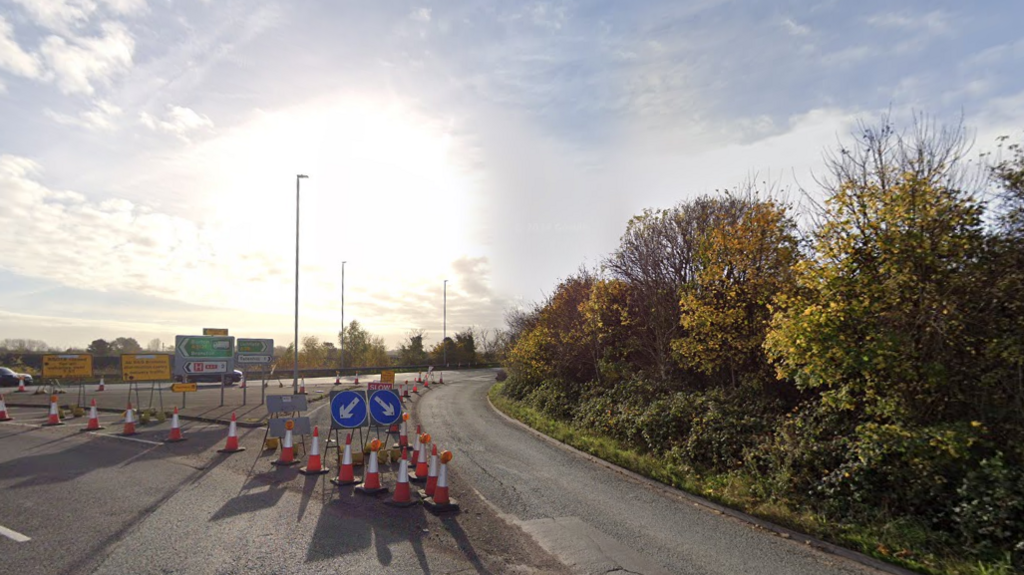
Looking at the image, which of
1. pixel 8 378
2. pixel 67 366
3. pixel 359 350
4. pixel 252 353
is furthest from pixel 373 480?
pixel 359 350

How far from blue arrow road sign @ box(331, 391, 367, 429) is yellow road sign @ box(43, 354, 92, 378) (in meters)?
20.0

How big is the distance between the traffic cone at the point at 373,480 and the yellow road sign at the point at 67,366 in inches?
848

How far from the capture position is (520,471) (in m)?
10.4

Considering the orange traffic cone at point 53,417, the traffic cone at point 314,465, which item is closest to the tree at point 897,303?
the traffic cone at point 314,465

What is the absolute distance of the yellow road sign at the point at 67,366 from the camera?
2308 cm

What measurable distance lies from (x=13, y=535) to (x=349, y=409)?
180 inches

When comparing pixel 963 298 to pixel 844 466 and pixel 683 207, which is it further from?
pixel 683 207

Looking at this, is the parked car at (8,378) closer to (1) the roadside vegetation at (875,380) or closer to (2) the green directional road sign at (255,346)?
(2) the green directional road sign at (255,346)

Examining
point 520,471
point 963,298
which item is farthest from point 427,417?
point 963,298

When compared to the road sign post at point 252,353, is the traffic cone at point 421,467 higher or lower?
lower

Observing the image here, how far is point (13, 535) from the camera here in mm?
6191

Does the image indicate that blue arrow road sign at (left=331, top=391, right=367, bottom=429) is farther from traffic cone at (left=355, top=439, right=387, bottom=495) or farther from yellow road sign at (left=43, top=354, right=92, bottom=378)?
yellow road sign at (left=43, top=354, right=92, bottom=378)

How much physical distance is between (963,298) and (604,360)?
11.0 meters

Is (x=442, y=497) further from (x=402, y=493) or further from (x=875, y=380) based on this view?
(x=875, y=380)
